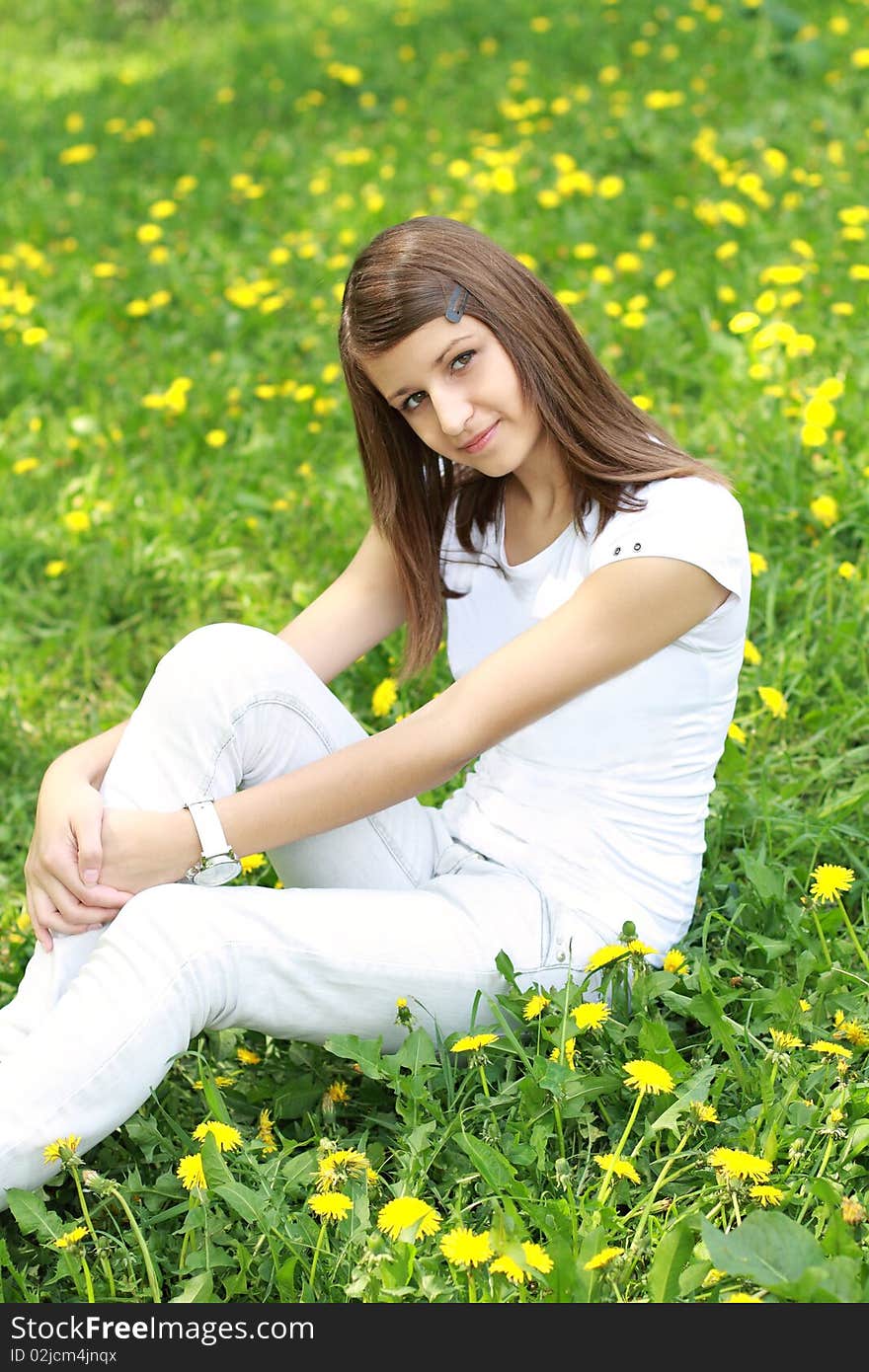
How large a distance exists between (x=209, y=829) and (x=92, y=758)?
25 centimetres

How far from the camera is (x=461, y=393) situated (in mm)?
1831

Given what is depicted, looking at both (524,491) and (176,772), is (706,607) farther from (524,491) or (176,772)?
(176,772)

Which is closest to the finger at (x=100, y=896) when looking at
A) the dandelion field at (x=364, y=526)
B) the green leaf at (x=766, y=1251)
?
the dandelion field at (x=364, y=526)

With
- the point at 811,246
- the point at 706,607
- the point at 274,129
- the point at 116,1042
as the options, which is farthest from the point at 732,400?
the point at 274,129

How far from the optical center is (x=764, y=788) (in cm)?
228

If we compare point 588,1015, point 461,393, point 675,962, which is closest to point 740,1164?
point 588,1015

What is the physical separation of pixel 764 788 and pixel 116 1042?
3.58 feet

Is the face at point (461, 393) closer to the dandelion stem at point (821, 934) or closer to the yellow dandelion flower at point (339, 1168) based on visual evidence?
the dandelion stem at point (821, 934)

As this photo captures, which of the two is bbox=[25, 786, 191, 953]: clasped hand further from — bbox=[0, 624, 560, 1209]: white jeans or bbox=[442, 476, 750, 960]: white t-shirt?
bbox=[442, 476, 750, 960]: white t-shirt

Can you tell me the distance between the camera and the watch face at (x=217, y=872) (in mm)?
1854

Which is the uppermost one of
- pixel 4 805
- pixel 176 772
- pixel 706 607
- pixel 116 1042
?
pixel 706 607

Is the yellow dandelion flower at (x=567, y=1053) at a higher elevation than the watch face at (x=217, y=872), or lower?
lower

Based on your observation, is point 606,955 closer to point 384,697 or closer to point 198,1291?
point 198,1291

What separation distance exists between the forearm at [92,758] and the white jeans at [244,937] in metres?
0.08
